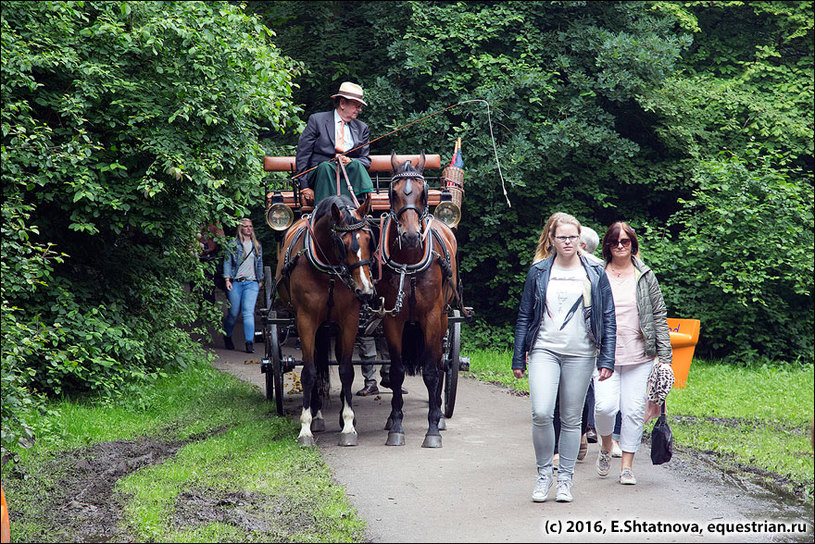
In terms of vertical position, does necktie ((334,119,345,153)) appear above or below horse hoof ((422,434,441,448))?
above

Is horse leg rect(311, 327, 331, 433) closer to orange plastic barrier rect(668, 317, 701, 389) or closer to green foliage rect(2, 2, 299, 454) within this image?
green foliage rect(2, 2, 299, 454)

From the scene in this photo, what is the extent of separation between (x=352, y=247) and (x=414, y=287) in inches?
28.2

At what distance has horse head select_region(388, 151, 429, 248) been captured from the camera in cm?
800

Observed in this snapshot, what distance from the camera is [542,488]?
616 centimetres

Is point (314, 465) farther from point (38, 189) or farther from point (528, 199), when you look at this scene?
point (528, 199)

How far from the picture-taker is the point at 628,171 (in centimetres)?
1572

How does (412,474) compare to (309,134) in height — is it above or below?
below

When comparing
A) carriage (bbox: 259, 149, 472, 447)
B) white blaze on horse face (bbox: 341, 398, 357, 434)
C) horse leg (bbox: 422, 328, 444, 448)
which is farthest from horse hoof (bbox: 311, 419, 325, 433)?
horse leg (bbox: 422, 328, 444, 448)

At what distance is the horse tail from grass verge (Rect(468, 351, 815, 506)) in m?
2.55

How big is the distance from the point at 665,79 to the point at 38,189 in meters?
10.2

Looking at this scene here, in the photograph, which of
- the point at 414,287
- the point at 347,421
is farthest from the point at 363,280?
the point at 347,421

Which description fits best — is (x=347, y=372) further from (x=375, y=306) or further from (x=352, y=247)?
(x=352, y=247)

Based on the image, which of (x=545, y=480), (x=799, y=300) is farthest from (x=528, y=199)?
(x=545, y=480)

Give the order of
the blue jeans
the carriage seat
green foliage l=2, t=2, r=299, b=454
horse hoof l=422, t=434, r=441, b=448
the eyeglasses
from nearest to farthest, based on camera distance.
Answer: the eyeglasses
horse hoof l=422, t=434, r=441, b=448
green foliage l=2, t=2, r=299, b=454
the carriage seat
the blue jeans
